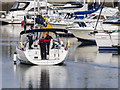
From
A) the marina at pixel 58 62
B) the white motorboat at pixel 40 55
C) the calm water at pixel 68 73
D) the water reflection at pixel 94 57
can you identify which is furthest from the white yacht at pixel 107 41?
the white motorboat at pixel 40 55

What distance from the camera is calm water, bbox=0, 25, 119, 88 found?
18766mm

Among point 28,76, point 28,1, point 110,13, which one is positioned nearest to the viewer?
point 28,76

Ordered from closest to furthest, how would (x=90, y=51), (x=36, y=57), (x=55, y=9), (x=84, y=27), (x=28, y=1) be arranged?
(x=36, y=57) → (x=90, y=51) → (x=84, y=27) → (x=55, y=9) → (x=28, y=1)

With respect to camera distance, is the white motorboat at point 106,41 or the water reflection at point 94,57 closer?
the water reflection at point 94,57

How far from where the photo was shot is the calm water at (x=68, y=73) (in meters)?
18.8

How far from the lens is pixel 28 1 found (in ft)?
238

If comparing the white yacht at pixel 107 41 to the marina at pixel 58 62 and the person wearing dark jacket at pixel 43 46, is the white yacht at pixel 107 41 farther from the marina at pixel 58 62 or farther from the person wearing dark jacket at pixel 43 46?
the person wearing dark jacket at pixel 43 46

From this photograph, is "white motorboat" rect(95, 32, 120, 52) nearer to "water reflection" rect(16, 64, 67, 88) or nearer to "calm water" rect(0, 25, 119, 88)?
"calm water" rect(0, 25, 119, 88)

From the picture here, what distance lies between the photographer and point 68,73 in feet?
Result: 71.1

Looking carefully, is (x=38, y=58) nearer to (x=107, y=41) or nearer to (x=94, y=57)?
(x=94, y=57)

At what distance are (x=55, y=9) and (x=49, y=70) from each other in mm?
34391

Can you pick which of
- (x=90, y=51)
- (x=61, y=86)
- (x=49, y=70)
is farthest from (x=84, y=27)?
(x=61, y=86)

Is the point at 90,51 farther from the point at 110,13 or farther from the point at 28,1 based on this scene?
the point at 28,1

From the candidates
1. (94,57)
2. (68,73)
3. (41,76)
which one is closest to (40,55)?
(68,73)
